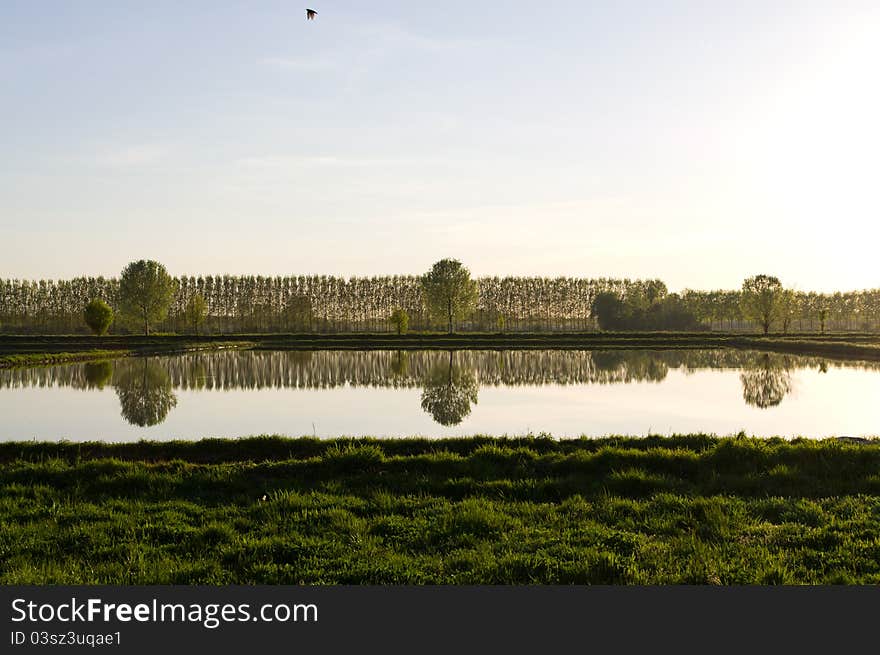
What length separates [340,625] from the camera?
17.1 feet

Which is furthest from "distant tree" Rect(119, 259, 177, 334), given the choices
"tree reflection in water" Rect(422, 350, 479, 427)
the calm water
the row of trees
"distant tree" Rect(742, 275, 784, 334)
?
"distant tree" Rect(742, 275, 784, 334)

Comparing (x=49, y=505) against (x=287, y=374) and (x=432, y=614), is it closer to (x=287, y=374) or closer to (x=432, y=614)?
(x=432, y=614)

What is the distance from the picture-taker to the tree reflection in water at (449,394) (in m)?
21.3

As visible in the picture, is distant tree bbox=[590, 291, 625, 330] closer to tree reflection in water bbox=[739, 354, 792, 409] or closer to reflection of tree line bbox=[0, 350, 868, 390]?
reflection of tree line bbox=[0, 350, 868, 390]

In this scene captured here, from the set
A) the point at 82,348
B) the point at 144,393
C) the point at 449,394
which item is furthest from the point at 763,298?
the point at 144,393

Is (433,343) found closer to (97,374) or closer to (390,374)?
(390,374)

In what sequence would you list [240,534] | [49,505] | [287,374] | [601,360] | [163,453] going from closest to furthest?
[240,534] < [49,505] < [163,453] < [287,374] < [601,360]

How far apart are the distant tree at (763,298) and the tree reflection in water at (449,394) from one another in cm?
7143

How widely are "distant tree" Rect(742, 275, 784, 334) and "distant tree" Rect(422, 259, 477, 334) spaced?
133ft

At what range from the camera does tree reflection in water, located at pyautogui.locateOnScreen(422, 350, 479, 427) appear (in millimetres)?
21252

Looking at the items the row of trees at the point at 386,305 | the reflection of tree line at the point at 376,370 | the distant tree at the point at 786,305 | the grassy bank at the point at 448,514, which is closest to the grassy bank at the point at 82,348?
the reflection of tree line at the point at 376,370

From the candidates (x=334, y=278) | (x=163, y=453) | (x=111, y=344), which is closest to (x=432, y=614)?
(x=163, y=453)

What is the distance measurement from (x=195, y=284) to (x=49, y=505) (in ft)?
424

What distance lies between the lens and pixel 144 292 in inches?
3728
